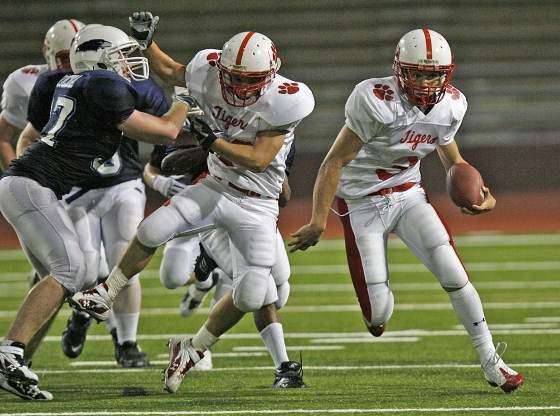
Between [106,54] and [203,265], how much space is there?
1.46m

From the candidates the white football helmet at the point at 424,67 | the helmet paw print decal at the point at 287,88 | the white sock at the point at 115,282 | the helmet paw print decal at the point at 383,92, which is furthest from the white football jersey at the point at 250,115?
the white sock at the point at 115,282

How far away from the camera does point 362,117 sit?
4.54 m

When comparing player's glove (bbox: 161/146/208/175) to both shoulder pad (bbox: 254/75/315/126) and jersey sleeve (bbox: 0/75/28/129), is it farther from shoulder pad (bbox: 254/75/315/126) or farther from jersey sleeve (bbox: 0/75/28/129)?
jersey sleeve (bbox: 0/75/28/129)

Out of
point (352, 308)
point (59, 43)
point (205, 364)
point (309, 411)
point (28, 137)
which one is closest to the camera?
point (309, 411)

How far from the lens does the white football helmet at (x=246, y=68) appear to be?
14.4 ft

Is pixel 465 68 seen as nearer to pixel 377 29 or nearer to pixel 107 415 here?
pixel 377 29

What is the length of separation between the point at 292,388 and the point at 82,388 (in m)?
Result: 0.80

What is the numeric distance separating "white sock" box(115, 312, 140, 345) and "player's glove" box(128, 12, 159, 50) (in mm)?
1247

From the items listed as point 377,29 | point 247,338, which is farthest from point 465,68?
point 247,338

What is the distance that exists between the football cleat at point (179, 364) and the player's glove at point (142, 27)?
46.6 inches

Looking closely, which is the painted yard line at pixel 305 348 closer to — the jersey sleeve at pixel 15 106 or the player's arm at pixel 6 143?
the player's arm at pixel 6 143

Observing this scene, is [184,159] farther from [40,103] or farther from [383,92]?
[383,92]

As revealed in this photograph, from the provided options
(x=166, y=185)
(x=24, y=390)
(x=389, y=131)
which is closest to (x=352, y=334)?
(x=166, y=185)

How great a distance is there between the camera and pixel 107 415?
4004 millimetres
